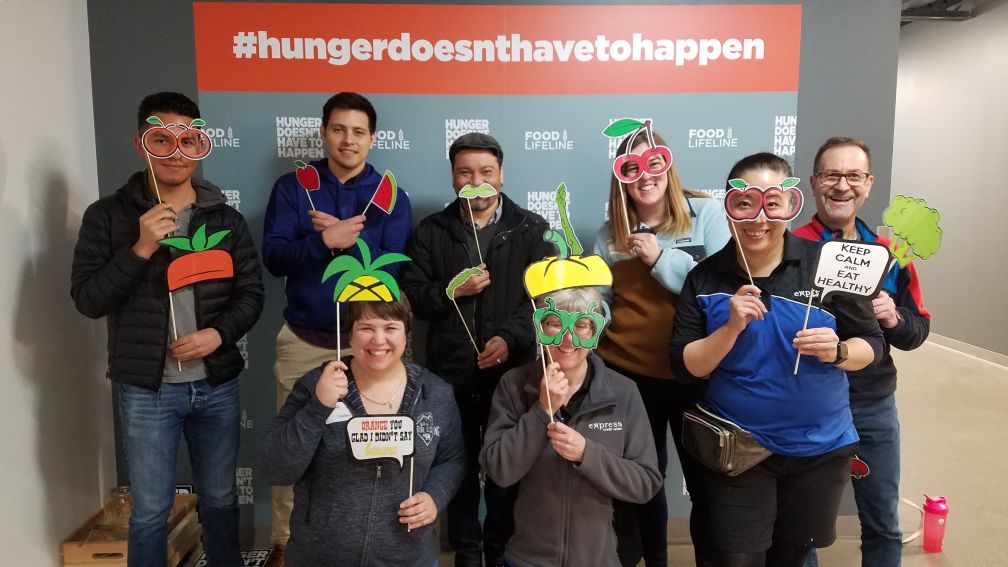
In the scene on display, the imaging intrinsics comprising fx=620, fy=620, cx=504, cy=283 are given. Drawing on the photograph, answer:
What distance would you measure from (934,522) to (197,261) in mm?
3008

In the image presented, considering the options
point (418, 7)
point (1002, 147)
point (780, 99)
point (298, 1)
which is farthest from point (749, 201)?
point (1002, 147)

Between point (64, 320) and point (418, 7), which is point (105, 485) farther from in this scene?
point (418, 7)

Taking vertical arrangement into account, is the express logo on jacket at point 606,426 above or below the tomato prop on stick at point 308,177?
below

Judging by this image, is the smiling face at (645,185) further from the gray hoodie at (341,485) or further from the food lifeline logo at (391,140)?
the food lifeline logo at (391,140)

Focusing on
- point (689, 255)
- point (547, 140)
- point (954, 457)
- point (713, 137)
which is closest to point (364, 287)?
point (689, 255)

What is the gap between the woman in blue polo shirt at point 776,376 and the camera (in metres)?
1.57

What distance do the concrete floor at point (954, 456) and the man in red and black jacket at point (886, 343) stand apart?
652 mm

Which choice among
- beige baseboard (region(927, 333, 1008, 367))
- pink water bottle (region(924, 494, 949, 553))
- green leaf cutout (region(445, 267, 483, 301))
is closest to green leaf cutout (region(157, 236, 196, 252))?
green leaf cutout (region(445, 267, 483, 301))

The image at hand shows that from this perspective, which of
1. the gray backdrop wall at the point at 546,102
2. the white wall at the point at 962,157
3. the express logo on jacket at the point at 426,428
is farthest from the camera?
the white wall at the point at 962,157

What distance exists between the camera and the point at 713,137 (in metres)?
2.54

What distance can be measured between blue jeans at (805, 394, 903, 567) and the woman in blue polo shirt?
0.38 metres

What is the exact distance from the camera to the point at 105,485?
8.37 feet

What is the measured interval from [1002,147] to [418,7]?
18.4 ft

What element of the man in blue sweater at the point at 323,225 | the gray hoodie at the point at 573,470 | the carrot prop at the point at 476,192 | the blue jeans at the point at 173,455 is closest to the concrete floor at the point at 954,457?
the blue jeans at the point at 173,455
